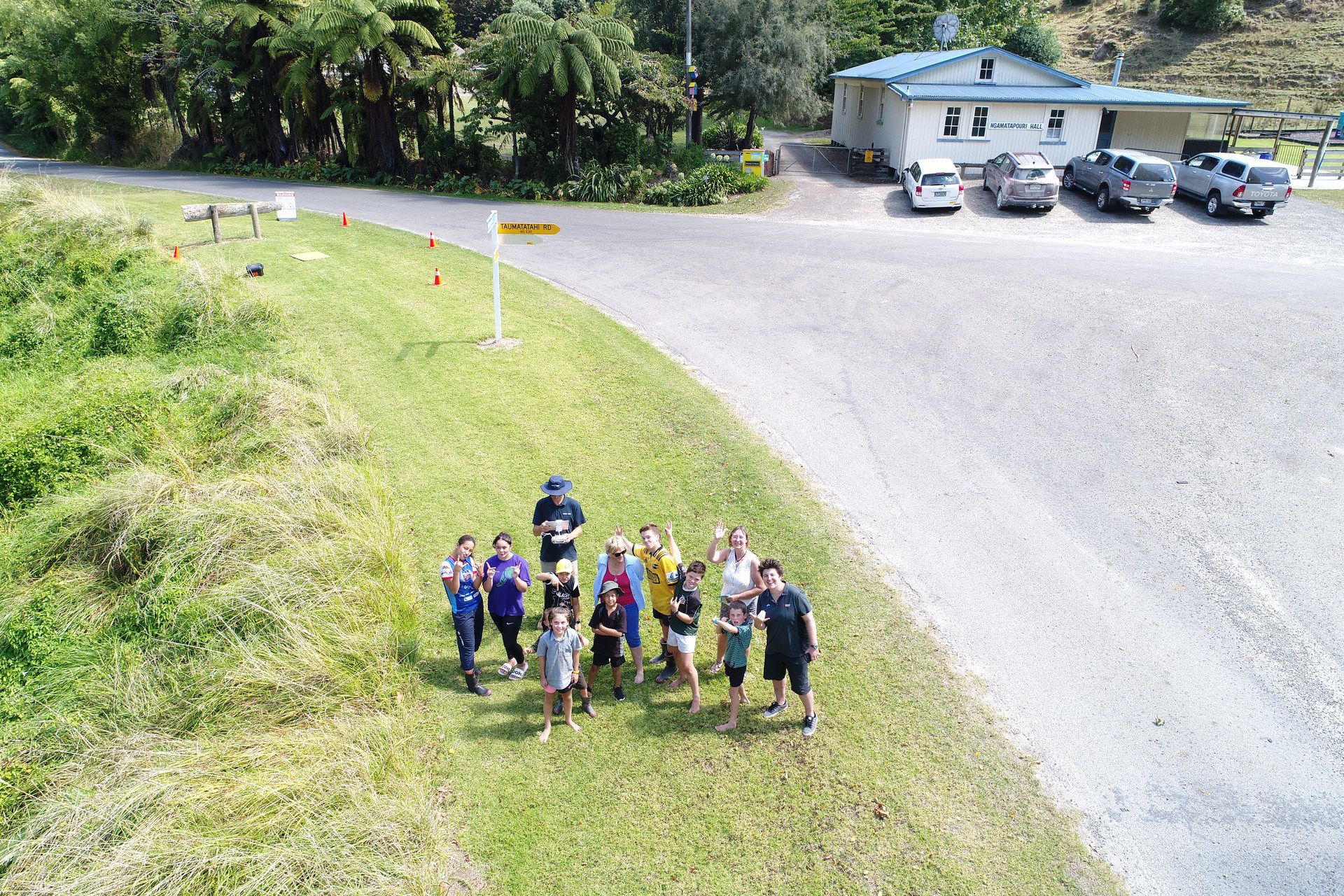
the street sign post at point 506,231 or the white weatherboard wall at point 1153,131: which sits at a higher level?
the white weatherboard wall at point 1153,131

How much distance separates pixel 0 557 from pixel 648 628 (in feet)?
23.8

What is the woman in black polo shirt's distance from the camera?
7125 mm

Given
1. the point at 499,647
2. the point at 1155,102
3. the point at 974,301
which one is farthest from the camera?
the point at 1155,102

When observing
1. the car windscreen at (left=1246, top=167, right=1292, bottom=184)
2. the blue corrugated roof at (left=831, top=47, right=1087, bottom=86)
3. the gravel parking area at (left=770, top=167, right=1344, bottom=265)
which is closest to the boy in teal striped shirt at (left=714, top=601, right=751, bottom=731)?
the gravel parking area at (left=770, top=167, right=1344, bottom=265)

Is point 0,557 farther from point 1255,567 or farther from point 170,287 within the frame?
→ point 1255,567

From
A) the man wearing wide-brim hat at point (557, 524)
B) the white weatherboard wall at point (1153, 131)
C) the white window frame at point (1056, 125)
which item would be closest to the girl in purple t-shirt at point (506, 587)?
the man wearing wide-brim hat at point (557, 524)

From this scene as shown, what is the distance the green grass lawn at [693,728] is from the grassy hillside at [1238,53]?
49.9 metres

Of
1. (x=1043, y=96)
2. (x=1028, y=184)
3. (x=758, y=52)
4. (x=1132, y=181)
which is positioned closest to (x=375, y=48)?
(x=758, y=52)

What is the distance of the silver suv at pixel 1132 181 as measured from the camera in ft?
83.1

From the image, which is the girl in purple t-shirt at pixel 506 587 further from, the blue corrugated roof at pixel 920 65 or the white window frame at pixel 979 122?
the blue corrugated roof at pixel 920 65

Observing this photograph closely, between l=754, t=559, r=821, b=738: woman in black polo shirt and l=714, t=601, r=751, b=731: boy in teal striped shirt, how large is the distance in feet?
0.64

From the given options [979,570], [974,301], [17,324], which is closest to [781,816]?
[979,570]

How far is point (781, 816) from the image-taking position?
21.3 feet

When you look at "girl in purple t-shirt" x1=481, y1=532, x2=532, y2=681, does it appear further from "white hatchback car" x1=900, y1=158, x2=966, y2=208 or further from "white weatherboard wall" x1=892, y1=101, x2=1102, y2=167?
"white weatherboard wall" x1=892, y1=101, x2=1102, y2=167
